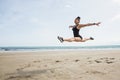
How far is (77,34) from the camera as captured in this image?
12352 mm

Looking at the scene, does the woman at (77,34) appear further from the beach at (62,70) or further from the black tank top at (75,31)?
the beach at (62,70)

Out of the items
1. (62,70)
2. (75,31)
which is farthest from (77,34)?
(62,70)

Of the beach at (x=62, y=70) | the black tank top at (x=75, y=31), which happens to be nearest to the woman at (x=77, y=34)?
the black tank top at (x=75, y=31)

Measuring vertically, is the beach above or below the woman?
below

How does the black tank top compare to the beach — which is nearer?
the beach

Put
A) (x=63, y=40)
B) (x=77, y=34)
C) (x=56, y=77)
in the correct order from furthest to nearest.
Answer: (x=77, y=34) → (x=63, y=40) → (x=56, y=77)

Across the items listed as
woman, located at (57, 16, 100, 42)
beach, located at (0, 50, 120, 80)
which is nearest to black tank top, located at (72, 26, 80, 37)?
woman, located at (57, 16, 100, 42)

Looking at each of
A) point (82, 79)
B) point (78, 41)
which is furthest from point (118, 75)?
point (78, 41)

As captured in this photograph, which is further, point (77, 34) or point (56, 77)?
point (77, 34)

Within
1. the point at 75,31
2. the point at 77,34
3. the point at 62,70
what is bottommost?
the point at 62,70

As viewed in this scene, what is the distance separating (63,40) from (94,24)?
218 centimetres

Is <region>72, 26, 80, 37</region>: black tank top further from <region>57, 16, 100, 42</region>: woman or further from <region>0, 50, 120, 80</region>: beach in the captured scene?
<region>0, 50, 120, 80</region>: beach

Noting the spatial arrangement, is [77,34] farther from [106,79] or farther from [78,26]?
[106,79]

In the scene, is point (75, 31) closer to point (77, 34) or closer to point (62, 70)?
point (77, 34)
